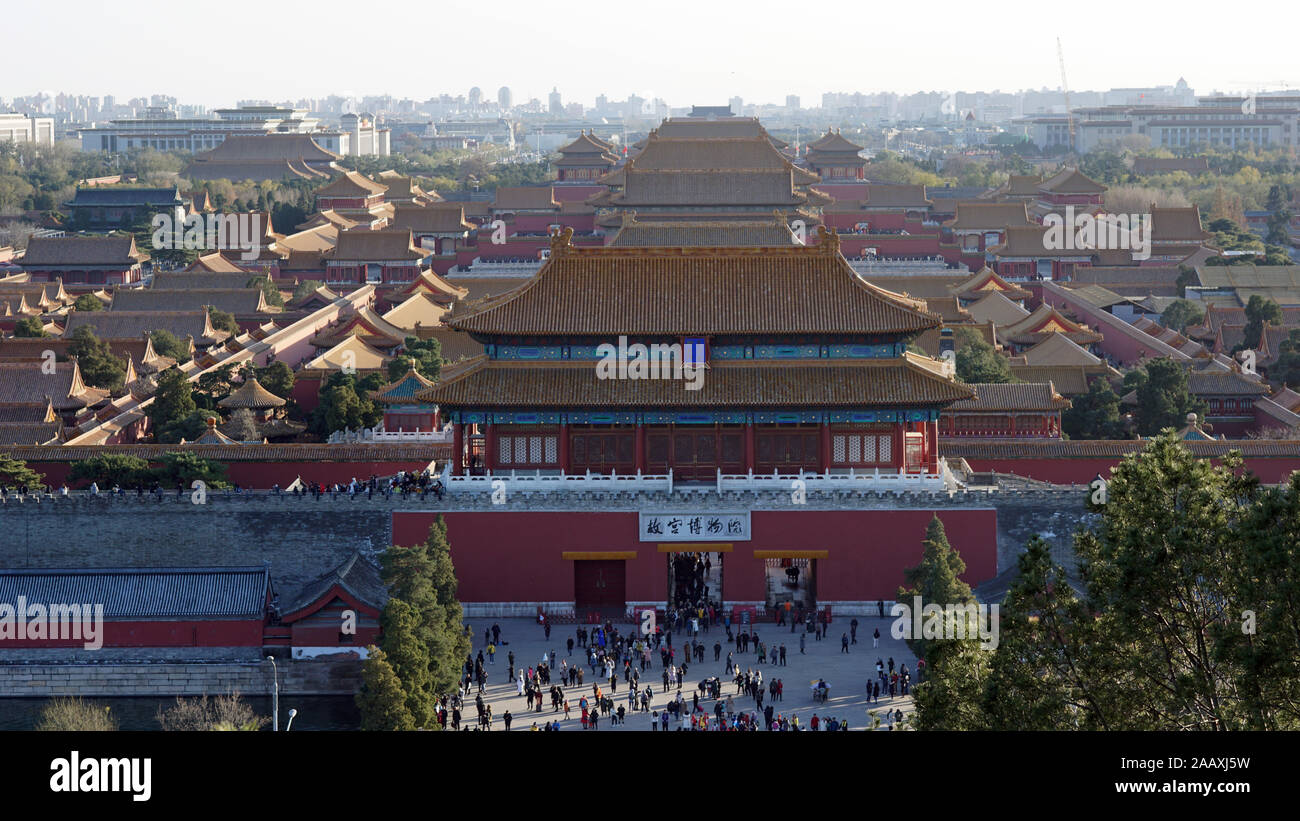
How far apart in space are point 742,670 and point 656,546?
4.21 meters

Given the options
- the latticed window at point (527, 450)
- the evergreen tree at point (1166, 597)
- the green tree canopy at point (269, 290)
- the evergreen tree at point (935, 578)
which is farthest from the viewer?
the green tree canopy at point (269, 290)

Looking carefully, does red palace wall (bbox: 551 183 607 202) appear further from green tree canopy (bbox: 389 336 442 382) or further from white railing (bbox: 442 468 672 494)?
white railing (bbox: 442 468 672 494)

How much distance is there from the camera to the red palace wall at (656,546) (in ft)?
114

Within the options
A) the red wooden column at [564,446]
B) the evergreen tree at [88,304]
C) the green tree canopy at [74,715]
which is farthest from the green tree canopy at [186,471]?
the evergreen tree at [88,304]

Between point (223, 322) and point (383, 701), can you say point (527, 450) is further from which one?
point (223, 322)

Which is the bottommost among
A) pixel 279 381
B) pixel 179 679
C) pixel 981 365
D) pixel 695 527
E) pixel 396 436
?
pixel 179 679

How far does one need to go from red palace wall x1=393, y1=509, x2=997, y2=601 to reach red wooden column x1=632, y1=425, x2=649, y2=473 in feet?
3.89

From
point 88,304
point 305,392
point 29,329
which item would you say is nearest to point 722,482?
point 305,392

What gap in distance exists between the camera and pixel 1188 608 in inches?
585

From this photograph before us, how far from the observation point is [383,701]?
2595cm

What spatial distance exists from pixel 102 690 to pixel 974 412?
74.7 feet

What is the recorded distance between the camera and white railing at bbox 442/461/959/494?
1377 inches

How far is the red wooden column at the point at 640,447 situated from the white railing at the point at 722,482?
0.63ft

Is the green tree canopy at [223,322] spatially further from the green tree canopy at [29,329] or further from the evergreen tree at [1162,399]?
the evergreen tree at [1162,399]
